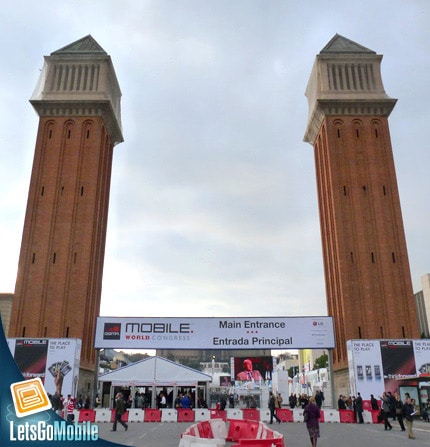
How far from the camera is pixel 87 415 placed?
1061 inches

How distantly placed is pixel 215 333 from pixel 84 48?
3325 cm

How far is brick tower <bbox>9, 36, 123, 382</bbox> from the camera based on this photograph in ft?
130

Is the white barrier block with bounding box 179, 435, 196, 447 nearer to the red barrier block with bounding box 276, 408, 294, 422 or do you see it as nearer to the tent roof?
the red barrier block with bounding box 276, 408, 294, 422

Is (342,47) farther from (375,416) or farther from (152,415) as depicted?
(152,415)

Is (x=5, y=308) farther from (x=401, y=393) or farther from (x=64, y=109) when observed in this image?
(x=401, y=393)

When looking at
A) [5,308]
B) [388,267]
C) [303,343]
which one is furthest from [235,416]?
[5,308]

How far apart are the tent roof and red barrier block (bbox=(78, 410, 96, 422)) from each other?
14.5ft

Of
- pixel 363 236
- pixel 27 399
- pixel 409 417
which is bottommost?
pixel 409 417

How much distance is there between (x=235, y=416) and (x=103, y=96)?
3238 cm

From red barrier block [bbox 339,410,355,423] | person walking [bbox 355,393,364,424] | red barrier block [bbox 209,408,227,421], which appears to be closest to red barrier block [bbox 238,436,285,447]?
person walking [bbox 355,393,364,424]

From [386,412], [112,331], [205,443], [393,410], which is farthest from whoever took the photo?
[112,331]

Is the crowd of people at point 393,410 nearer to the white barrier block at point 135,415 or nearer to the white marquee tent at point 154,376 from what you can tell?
the white marquee tent at point 154,376

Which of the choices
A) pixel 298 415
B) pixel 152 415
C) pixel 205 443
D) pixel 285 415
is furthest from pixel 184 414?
pixel 205 443

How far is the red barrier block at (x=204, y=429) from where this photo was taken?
51.4 ft
